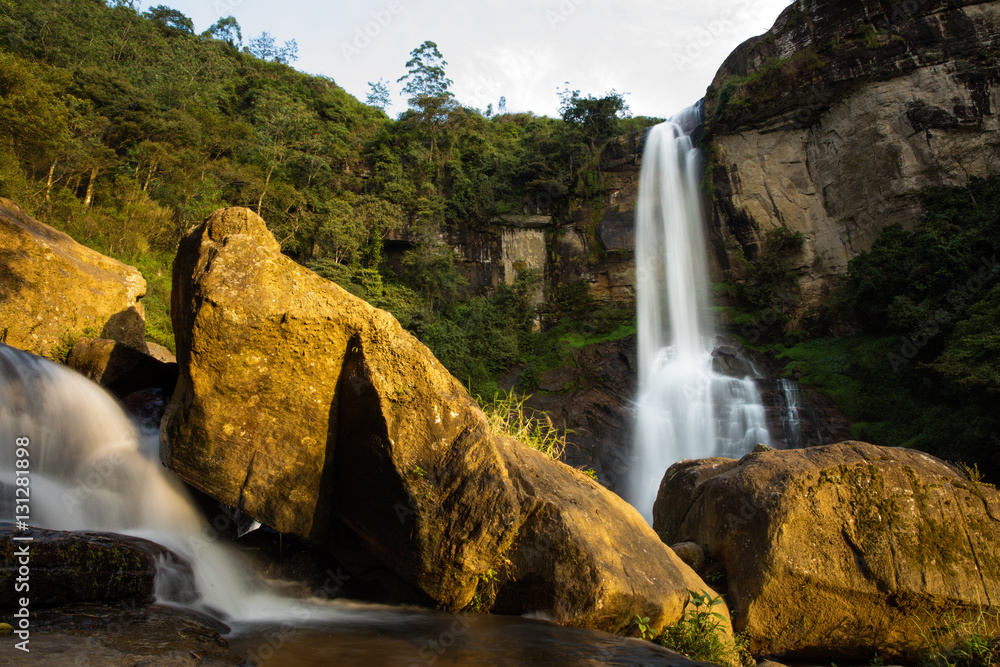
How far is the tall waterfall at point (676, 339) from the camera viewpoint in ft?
58.4

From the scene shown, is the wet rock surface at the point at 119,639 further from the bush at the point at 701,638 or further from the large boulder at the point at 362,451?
the bush at the point at 701,638

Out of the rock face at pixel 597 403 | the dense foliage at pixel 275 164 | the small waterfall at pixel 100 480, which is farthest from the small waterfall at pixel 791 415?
the small waterfall at pixel 100 480

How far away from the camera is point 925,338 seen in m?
15.7

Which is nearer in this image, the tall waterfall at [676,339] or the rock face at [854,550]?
the rock face at [854,550]

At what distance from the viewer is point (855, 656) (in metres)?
4.71

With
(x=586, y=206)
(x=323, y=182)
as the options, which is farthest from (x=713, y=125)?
(x=323, y=182)

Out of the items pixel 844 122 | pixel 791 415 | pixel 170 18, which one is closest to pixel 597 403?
pixel 791 415

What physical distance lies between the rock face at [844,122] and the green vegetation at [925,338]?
2.04m

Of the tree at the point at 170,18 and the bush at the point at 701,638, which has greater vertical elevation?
the tree at the point at 170,18

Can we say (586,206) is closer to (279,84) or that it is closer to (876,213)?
(876,213)

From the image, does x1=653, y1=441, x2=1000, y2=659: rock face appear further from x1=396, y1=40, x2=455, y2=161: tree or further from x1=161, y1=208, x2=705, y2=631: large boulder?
x1=396, y1=40, x2=455, y2=161: tree

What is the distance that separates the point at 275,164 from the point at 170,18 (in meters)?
31.1

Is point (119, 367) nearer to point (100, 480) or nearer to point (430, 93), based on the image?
point (100, 480)

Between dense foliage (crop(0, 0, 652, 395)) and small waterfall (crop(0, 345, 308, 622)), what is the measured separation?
37.5ft
